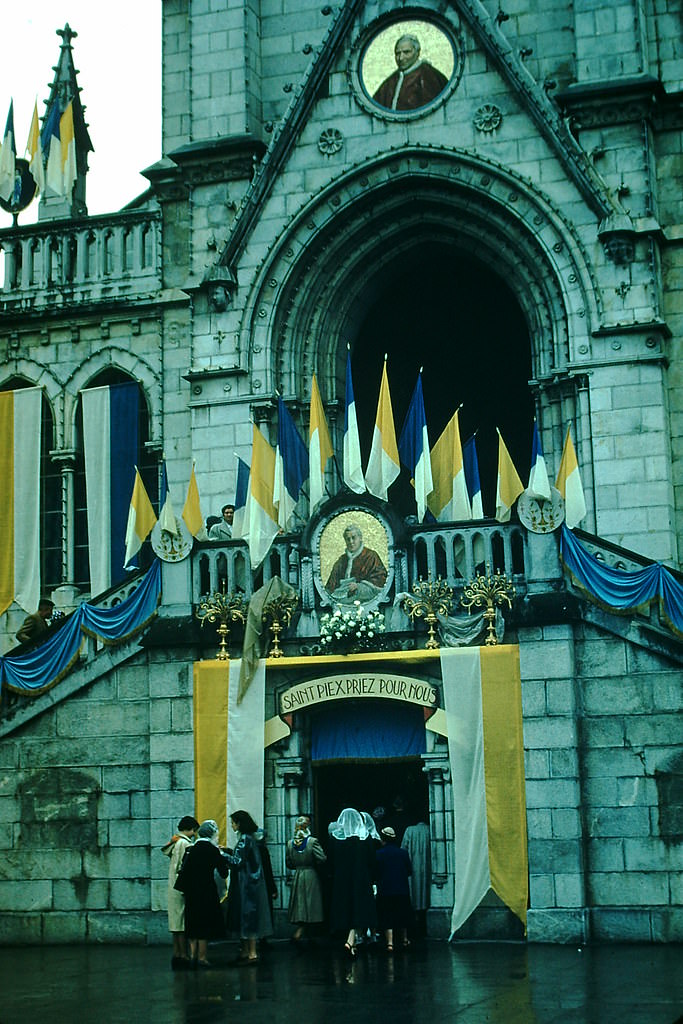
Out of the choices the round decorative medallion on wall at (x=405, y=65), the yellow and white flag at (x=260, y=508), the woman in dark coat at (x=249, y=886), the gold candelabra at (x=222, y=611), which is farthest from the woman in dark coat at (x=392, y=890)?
the round decorative medallion on wall at (x=405, y=65)

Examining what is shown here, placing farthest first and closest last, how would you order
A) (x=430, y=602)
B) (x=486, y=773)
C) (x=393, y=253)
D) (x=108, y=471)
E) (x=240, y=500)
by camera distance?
(x=108, y=471) < (x=393, y=253) < (x=240, y=500) < (x=430, y=602) < (x=486, y=773)

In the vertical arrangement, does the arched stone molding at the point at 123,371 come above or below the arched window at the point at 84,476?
above

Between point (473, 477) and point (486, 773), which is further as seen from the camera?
point (473, 477)

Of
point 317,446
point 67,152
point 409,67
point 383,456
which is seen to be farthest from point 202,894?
point 67,152

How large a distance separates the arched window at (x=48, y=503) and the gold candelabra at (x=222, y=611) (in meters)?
7.43

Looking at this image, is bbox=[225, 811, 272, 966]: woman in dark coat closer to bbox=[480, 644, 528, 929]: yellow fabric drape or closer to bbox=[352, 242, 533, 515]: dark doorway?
bbox=[480, 644, 528, 929]: yellow fabric drape

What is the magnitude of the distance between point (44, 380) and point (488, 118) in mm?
10271

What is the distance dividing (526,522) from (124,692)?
708 cm

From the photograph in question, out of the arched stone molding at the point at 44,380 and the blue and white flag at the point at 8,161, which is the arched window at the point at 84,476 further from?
the blue and white flag at the point at 8,161

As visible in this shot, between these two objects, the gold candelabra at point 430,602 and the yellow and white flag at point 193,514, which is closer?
the gold candelabra at point 430,602

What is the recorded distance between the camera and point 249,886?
21219 mm

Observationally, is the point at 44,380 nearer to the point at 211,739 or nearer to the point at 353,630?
the point at 211,739

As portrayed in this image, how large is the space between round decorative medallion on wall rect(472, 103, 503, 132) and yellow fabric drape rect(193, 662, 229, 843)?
11020mm

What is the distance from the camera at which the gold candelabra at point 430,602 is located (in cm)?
2381
